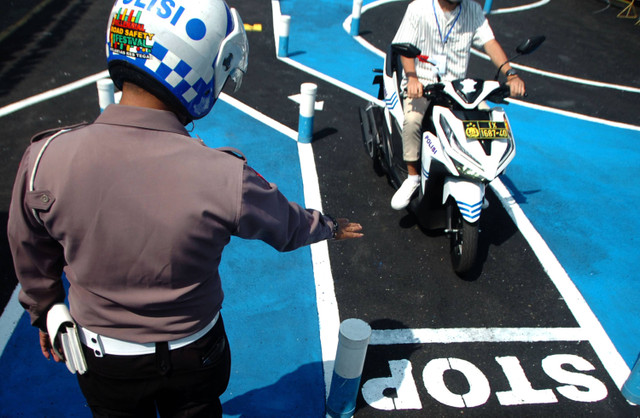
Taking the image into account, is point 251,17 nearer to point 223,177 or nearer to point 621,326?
point 621,326

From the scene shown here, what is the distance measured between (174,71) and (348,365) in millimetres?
1986

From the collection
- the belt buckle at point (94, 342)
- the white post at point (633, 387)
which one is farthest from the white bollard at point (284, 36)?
the belt buckle at point (94, 342)

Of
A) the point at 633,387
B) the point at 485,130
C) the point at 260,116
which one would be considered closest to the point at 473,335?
the point at 633,387

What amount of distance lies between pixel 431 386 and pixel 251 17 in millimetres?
9522

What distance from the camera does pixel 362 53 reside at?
9836 mm

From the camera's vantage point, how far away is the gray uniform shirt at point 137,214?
1.60 meters

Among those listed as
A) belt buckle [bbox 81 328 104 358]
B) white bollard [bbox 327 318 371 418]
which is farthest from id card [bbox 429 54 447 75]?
belt buckle [bbox 81 328 104 358]

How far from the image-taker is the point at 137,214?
5.25 feet

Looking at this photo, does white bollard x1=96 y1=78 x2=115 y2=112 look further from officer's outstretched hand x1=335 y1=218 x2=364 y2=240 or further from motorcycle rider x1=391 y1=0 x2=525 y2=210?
officer's outstretched hand x1=335 y1=218 x2=364 y2=240

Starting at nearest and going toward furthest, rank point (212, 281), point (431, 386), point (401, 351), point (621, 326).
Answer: point (212, 281) → point (431, 386) → point (401, 351) → point (621, 326)

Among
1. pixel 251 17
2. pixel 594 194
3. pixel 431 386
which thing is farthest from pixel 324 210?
pixel 251 17

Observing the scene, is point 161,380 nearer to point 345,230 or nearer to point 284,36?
point 345,230

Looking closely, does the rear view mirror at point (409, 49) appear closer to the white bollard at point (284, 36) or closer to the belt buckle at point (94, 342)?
the belt buckle at point (94, 342)

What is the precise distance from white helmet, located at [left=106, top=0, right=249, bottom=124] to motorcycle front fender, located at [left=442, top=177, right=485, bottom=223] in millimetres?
2909
